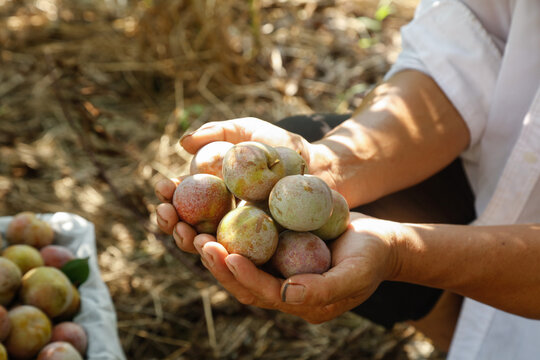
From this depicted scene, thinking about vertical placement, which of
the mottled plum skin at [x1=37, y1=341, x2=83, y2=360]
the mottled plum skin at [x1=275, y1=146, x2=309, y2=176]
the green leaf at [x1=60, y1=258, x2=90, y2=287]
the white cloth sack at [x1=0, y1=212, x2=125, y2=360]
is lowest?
the white cloth sack at [x1=0, y1=212, x2=125, y2=360]

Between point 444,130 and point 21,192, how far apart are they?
2.18 meters

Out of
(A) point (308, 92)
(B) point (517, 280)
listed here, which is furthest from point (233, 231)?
(A) point (308, 92)

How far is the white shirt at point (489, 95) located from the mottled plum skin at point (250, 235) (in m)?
0.85

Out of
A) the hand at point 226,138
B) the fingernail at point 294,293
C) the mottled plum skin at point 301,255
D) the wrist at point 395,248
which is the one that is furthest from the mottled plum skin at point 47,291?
the wrist at point 395,248

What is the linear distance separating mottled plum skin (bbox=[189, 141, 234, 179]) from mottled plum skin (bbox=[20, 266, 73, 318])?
63 cm

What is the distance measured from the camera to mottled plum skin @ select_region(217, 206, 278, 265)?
1161 millimetres

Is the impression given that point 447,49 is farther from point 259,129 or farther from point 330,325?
point 330,325

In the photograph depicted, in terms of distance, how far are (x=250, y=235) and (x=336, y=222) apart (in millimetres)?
226

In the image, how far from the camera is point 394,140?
1707mm

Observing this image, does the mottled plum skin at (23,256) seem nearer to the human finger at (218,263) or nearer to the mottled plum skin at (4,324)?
the mottled plum skin at (4,324)

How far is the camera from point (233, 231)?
46.6 inches

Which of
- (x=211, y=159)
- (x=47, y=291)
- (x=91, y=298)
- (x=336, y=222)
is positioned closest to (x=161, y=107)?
(x=91, y=298)

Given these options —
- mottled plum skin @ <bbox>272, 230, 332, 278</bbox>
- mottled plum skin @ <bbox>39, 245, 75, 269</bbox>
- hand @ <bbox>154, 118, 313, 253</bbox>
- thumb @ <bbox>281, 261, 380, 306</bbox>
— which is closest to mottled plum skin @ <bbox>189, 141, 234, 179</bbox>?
hand @ <bbox>154, 118, 313, 253</bbox>

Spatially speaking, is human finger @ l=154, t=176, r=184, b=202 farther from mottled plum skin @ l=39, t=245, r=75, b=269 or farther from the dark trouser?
mottled plum skin @ l=39, t=245, r=75, b=269
